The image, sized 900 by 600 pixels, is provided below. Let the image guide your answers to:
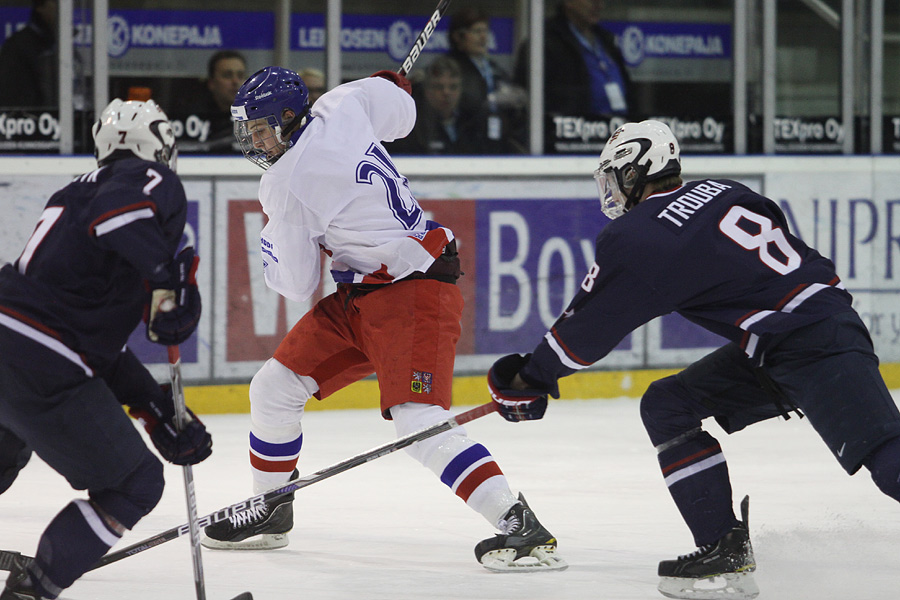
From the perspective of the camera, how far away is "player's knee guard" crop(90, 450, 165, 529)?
2479mm

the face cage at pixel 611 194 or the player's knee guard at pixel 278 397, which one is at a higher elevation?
the face cage at pixel 611 194

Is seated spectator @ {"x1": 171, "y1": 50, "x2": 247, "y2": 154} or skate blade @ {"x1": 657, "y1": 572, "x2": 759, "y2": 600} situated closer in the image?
skate blade @ {"x1": 657, "y1": 572, "x2": 759, "y2": 600}

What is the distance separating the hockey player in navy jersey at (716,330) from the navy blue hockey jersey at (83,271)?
78 cm

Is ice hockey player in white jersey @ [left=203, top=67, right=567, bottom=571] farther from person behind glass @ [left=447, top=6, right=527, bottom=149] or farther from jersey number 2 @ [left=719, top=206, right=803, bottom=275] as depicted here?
person behind glass @ [left=447, top=6, right=527, bottom=149]

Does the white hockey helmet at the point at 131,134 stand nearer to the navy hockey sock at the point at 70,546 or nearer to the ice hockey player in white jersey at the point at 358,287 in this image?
the ice hockey player in white jersey at the point at 358,287

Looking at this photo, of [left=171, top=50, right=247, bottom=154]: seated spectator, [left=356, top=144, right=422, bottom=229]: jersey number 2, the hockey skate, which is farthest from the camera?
[left=171, top=50, right=247, bottom=154]: seated spectator

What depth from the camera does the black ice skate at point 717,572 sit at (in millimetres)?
2738

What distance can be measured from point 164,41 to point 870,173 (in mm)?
3334

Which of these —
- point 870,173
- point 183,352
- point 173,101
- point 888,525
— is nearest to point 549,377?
point 888,525

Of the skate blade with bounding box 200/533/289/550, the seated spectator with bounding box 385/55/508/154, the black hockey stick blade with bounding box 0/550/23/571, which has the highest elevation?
the seated spectator with bounding box 385/55/508/154

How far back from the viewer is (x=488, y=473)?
2.93 m

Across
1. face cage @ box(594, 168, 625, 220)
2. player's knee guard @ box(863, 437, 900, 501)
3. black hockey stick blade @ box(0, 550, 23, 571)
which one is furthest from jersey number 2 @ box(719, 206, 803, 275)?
black hockey stick blade @ box(0, 550, 23, 571)

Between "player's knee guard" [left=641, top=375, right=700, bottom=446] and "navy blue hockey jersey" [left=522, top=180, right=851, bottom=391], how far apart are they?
8.8 inches

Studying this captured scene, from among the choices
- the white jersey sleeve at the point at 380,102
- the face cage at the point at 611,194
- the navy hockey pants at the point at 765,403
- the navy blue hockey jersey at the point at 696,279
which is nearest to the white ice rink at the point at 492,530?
the navy hockey pants at the point at 765,403
